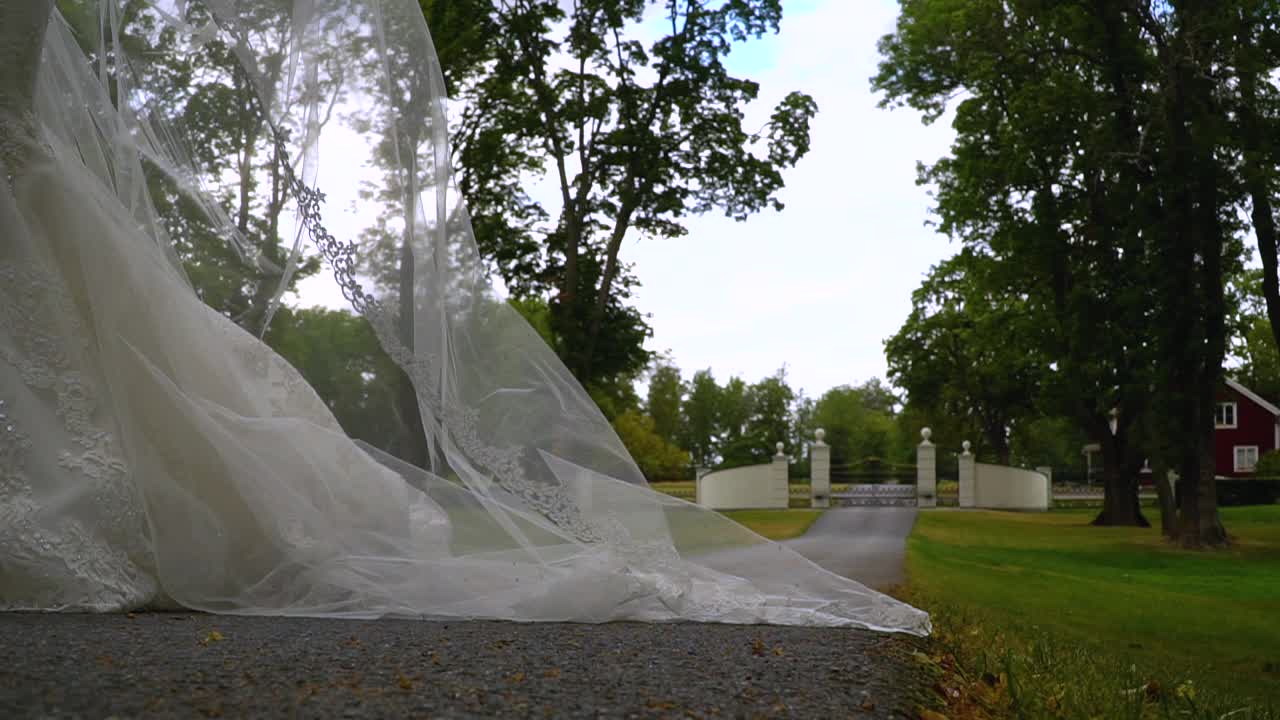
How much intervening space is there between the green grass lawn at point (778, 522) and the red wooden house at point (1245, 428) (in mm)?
39397

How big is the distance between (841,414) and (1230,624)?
7994cm

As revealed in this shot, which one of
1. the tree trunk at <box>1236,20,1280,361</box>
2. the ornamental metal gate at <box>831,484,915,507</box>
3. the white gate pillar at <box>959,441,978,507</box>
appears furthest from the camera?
the white gate pillar at <box>959,441,978,507</box>

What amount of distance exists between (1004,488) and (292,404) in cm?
3972

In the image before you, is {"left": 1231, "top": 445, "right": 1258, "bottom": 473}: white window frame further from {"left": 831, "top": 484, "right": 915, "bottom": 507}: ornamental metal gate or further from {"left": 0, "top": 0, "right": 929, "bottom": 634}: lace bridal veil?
{"left": 0, "top": 0, "right": 929, "bottom": 634}: lace bridal veil

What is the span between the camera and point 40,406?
508 cm

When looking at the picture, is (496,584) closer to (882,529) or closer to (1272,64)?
(1272,64)

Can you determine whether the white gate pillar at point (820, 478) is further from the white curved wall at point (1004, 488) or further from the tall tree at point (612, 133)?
the tall tree at point (612, 133)

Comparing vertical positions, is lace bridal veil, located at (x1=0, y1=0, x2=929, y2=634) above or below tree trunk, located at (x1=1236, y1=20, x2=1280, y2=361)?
below

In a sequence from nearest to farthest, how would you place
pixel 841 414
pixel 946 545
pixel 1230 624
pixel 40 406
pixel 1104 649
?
pixel 40 406 < pixel 1104 649 < pixel 1230 624 < pixel 946 545 < pixel 841 414

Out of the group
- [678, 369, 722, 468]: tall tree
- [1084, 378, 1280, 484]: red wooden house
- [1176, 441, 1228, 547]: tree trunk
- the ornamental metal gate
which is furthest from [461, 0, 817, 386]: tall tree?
[678, 369, 722, 468]: tall tree

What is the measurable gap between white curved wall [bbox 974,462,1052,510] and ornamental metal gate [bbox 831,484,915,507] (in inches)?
104

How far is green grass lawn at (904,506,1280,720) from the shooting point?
456 cm

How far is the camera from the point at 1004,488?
41906 mm

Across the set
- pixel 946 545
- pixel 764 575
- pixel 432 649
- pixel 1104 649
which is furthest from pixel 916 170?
pixel 432 649
